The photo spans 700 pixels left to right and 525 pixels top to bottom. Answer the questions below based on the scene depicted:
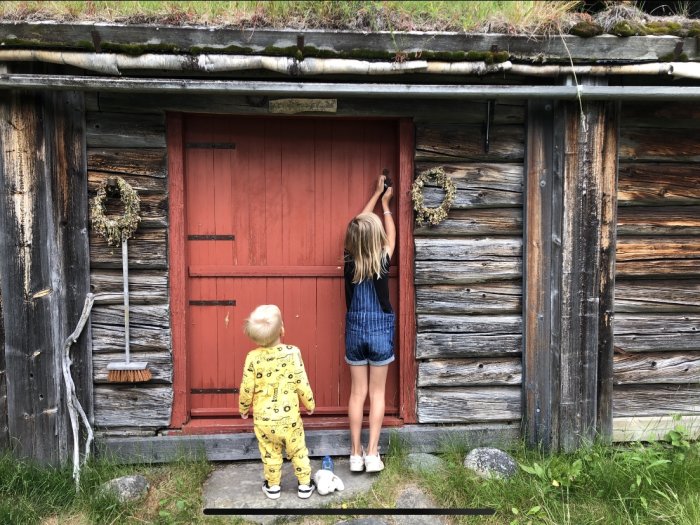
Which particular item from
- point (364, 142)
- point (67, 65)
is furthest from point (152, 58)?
point (364, 142)

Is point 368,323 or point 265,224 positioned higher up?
point 265,224

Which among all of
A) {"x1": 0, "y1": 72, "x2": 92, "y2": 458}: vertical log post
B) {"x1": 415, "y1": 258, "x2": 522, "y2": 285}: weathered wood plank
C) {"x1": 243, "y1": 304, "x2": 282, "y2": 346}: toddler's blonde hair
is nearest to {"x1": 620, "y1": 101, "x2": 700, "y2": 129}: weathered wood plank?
{"x1": 415, "y1": 258, "x2": 522, "y2": 285}: weathered wood plank

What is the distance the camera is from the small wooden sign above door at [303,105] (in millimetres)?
3873

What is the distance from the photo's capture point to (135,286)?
3.95 metres

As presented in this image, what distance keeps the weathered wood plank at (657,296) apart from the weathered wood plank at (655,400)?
589 millimetres

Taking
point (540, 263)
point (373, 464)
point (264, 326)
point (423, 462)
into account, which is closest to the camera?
point (264, 326)

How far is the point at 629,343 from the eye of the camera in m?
4.18

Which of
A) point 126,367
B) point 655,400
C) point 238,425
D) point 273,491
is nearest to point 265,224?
point 126,367

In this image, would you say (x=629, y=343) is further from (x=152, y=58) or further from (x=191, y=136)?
(x=152, y=58)

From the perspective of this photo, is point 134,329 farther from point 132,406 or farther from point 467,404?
point 467,404

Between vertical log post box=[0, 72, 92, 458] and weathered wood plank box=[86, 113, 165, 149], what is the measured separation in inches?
3.4

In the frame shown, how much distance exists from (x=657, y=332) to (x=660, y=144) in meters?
1.39

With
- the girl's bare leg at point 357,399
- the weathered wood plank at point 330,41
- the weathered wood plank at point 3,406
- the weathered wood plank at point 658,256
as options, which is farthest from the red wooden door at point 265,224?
the weathered wood plank at point 658,256

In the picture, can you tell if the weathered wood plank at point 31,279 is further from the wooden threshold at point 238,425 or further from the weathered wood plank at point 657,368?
the weathered wood plank at point 657,368
